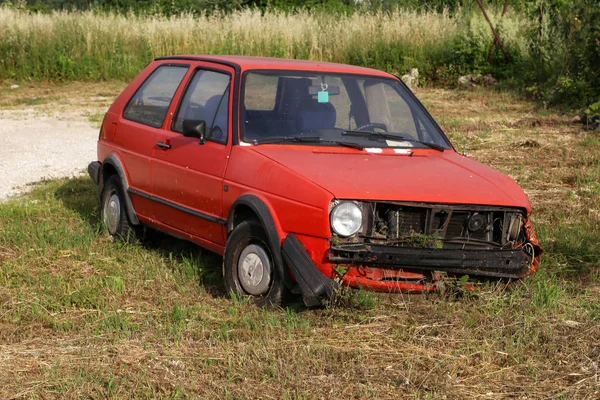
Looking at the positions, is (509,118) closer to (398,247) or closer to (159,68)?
(159,68)

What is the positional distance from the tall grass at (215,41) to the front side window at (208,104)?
15814 millimetres

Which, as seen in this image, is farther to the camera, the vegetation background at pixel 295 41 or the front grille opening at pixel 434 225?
the vegetation background at pixel 295 41

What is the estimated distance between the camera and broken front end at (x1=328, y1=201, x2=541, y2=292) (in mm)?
5574

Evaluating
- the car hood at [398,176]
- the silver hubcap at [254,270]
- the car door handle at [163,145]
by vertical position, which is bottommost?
the silver hubcap at [254,270]

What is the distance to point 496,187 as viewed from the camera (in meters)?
6.13

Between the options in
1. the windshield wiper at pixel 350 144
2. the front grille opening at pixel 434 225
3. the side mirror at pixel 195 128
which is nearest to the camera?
the front grille opening at pixel 434 225

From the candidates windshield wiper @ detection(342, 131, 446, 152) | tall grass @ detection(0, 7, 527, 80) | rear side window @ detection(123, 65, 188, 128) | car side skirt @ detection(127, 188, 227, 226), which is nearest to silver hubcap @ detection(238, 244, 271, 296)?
car side skirt @ detection(127, 188, 227, 226)

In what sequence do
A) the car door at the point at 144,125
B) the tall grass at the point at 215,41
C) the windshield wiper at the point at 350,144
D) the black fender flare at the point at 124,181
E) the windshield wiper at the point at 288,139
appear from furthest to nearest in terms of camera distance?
the tall grass at the point at 215,41
the black fender flare at the point at 124,181
the car door at the point at 144,125
the windshield wiper at the point at 350,144
the windshield wiper at the point at 288,139

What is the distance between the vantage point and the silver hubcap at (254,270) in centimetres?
596

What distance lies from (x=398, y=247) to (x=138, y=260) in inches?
95.0

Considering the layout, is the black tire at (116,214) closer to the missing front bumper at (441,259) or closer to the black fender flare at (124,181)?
the black fender flare at (124,181)

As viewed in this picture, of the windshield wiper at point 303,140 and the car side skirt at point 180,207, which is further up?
the windshield wiper at point 303,140

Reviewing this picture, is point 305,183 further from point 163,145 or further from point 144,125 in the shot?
point 144,125

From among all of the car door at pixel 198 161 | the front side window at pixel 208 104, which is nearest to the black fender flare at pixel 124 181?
the car door at pixel 198 161
